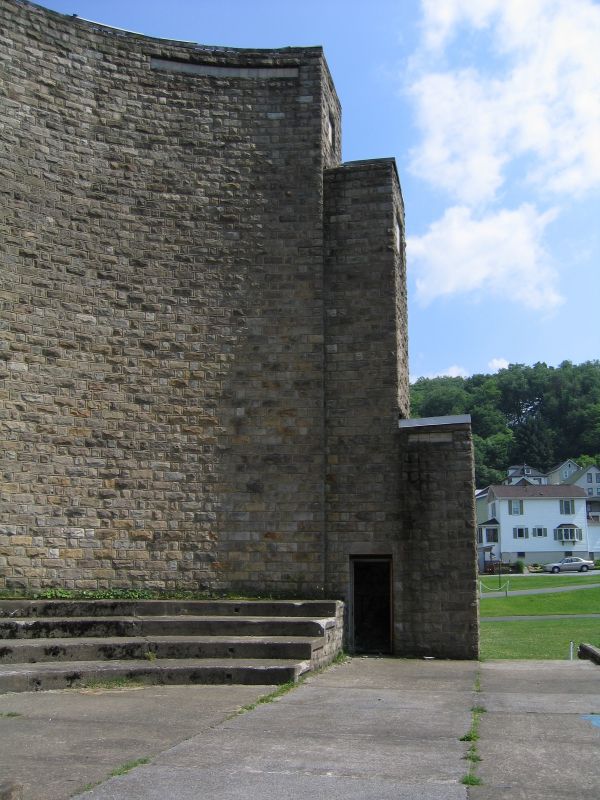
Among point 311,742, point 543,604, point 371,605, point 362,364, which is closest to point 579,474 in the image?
point 543,604

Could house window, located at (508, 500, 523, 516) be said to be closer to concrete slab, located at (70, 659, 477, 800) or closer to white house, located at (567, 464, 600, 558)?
white house, located at (567, 464, 600, 558)

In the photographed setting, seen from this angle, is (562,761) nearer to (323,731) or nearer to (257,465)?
(323,731)

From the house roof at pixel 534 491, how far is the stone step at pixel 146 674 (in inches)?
2516

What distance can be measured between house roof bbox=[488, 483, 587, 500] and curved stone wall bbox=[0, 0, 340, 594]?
197 feet

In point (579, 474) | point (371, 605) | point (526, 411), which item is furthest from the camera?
point (526, 411)

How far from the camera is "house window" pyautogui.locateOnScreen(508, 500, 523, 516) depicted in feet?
230

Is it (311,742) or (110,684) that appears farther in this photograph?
(110,684)

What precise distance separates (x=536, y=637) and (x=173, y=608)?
34.2 feet

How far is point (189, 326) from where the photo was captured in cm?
1293

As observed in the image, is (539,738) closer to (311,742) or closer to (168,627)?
(311,742)

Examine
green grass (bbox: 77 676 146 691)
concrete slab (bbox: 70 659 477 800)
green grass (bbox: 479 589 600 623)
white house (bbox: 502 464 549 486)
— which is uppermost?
white house (bbox: 502 464 549 486)

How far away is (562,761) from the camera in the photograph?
520 centimetres

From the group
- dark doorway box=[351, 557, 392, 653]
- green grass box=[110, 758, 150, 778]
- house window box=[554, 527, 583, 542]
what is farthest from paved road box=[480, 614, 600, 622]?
house window box=[554, 527, 583, 542]

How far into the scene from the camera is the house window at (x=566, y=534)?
6906cm
